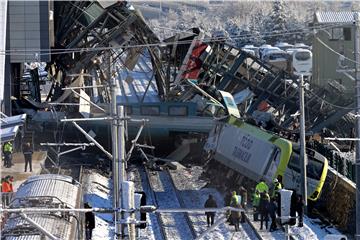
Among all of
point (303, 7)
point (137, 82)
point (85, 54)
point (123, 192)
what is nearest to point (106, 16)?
point (85, 54)

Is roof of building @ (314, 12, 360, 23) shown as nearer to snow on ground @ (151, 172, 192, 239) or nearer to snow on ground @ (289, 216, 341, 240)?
snow on ground @ (151, 172, 192, 239)

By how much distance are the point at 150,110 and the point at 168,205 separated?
29.5 feet

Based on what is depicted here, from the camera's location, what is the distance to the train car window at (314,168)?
2664 centimetres

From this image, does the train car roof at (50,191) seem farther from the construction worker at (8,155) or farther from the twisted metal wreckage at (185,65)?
the twisted metal wreckage at (185,65)

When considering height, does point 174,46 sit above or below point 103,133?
above

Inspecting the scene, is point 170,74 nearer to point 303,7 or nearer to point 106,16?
point 106,16

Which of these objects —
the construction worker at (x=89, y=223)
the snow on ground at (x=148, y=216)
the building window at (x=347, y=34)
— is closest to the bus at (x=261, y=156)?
the snow on ground at (x=148, y=216)

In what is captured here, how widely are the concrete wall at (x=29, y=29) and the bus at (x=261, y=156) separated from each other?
41.5 ft

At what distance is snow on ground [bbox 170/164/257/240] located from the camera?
2402 centimetres

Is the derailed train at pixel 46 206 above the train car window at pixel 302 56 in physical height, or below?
below

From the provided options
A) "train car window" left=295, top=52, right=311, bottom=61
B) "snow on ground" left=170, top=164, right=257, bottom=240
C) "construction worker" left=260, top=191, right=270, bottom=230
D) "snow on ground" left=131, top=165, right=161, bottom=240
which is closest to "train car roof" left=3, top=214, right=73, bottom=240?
"snow on ground" left=131, top=165, right=161, bottom=240

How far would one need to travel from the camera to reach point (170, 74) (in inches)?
1598

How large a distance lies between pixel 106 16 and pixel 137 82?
107 ft

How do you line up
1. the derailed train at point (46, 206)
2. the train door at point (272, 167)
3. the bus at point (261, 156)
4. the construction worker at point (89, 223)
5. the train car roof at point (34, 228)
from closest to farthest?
the train car roof at point (34, 228)
the derailed train at point (46, 206)
the construction worker at point (89, 223)
the bus at point (261, 156)
the train door at point (272, 167)
